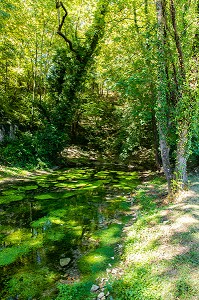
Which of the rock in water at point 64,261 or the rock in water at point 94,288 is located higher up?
the rock in water at point 64,261

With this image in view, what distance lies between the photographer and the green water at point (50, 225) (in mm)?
5566

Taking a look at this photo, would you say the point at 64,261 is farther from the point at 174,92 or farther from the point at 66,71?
the point at 66,71

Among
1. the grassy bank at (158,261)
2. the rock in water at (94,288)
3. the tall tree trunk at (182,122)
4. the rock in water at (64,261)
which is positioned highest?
the tall tree trunk at (182,122)

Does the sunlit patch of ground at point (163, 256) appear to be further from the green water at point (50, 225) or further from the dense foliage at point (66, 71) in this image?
the dense foliage at point (66, 71)

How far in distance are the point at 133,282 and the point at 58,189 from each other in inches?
339

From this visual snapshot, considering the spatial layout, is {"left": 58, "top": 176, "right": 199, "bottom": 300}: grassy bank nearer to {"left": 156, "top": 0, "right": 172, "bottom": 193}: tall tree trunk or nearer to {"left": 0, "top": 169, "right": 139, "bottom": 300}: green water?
{"left": 0, "top": 169, "right": 139, "bottom": 300}: green water

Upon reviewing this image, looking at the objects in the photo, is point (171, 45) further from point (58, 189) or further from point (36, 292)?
point (36, 292)

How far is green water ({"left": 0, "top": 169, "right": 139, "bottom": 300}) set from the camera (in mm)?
5566

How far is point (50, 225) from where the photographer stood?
848 centimetres

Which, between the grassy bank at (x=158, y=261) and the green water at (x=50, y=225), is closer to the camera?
the grassy bank at (x=158, y=261)

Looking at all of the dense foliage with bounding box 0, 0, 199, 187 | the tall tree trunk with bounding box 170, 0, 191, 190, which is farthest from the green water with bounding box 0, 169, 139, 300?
the dense foliage with bounding box 0, 0, 199, 187

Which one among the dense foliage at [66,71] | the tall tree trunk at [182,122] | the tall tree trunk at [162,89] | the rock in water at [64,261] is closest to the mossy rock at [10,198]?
the rock in water at [64,261]

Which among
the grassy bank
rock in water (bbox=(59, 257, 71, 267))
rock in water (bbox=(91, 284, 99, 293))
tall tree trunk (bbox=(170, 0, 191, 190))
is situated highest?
tall tree trunk (bbox=(170, 0, 191, 190))

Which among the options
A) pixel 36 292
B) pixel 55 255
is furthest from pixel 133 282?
pixel 55 255
